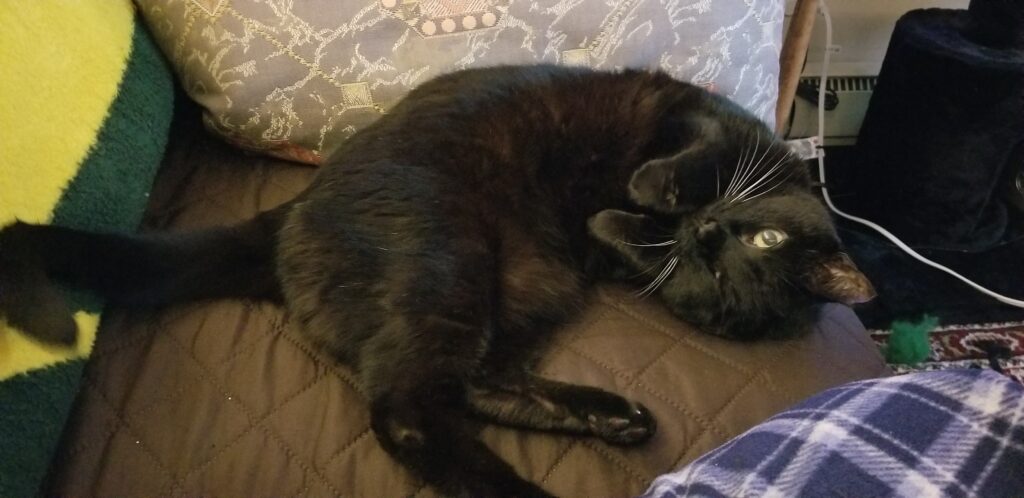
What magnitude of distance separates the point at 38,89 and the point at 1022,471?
1.07 meters

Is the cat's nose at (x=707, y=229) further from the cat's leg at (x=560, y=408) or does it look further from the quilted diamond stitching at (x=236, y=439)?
the quilted diamond stitching at (x=236, y=439)

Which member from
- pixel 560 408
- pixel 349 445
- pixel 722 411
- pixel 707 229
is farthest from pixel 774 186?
pixel 349 445

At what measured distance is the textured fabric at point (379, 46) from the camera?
98 cm

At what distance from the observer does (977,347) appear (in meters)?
1.40

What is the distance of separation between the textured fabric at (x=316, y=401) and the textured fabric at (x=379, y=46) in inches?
12.7

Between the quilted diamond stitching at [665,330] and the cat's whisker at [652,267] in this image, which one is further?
the cat's whisker at [652,267]

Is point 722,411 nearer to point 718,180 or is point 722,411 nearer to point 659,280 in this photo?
point 659,280

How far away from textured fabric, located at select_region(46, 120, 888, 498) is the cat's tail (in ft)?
0.12

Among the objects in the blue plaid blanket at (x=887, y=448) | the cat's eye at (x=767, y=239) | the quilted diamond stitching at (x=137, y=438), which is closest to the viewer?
the blue plaid blanket at (x=887, y=448)

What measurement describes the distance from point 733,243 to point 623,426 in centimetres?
36

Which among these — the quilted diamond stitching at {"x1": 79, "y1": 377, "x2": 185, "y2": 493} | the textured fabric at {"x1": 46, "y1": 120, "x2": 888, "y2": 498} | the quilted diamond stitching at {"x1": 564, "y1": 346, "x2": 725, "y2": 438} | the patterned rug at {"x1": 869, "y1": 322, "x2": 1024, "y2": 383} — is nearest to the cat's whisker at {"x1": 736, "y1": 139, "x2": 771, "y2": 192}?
the textured fabric at {"x1": 46, "y1": 120, "x2": 888, "y2": 498}

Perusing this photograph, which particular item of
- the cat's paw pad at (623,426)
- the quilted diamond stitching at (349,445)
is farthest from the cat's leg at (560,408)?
the quilted diamond stitching at (349,445)

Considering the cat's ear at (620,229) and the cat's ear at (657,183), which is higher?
the cat's ear at (657,183)

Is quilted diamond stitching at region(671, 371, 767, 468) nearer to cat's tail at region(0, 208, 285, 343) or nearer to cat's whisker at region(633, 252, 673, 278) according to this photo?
cat's whisker at region(633, 252, 673, 278)
